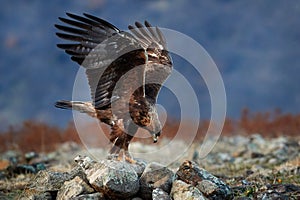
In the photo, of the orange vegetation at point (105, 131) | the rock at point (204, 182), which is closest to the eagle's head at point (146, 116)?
the rock at point (204, 182)

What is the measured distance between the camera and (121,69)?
7684 mm

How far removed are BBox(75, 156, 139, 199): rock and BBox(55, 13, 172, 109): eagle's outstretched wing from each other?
161cm

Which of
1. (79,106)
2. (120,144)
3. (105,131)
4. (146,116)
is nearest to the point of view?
(146,116)

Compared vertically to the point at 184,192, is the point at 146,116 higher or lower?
higher

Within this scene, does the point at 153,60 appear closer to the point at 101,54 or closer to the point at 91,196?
the point at 101,54

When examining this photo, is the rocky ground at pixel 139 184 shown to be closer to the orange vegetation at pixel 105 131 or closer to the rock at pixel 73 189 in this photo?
the rock at pixel 73 189

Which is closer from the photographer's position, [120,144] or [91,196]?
[91,196]

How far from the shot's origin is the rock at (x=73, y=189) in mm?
6369

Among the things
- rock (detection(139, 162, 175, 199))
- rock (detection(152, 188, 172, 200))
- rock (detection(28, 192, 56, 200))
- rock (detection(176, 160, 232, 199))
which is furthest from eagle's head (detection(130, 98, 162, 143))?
rock (detection(28, 192, 56, 200))

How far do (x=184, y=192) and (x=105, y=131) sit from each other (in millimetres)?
11052

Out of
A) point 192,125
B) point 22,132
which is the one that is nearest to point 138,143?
point 192,125

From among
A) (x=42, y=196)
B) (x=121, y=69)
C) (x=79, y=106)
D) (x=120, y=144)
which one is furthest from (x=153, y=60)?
(x=42, y=196)

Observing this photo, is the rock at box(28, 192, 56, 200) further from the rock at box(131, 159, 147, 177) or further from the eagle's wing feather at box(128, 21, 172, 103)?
the eagle's wing feather at box(128, 21, 172, 103)

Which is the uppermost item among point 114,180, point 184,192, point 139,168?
point 139,168
